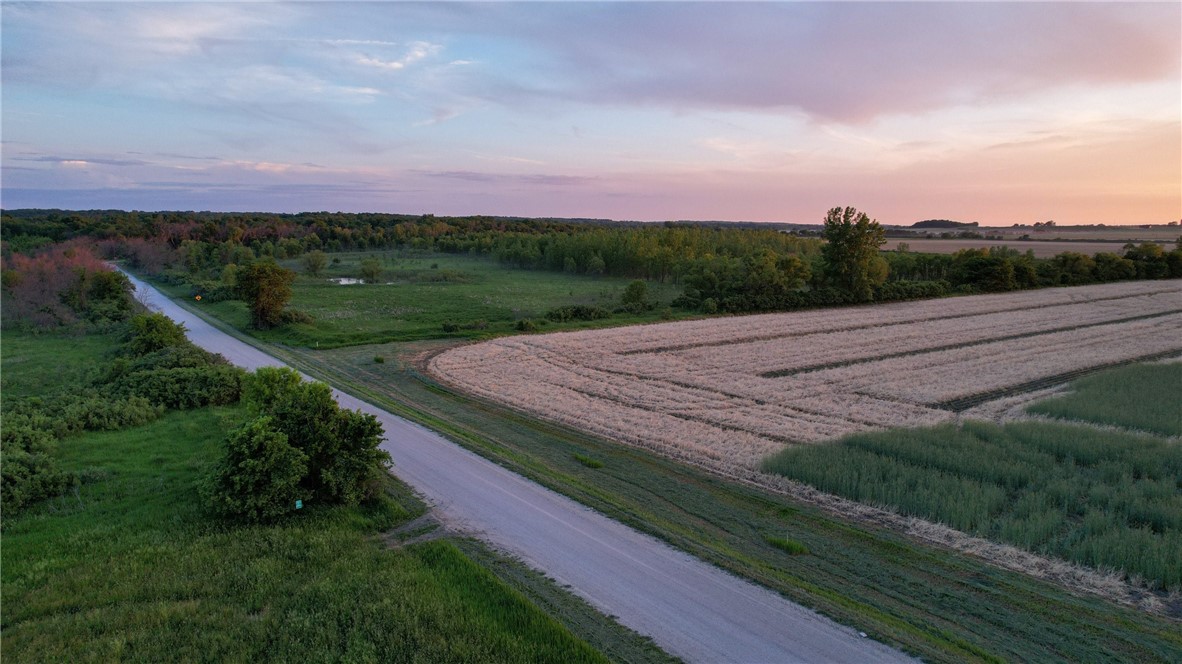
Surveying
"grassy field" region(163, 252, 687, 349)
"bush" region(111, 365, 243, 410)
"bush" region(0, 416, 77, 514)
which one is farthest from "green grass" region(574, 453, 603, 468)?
"grassy field" region(163, 252, 687, 349)

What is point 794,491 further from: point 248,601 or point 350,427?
point 248,601

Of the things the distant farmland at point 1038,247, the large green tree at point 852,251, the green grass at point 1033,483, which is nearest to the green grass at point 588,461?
the green grass at point 1033,483

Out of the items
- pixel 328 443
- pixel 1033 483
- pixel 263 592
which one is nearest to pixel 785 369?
pixel 1033 483

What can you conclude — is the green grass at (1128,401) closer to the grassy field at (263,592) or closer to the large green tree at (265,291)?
the grassy field at (263,592)

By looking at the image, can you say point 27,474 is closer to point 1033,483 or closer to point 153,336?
point 153,336

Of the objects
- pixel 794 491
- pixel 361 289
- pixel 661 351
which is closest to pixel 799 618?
pixel 794 491

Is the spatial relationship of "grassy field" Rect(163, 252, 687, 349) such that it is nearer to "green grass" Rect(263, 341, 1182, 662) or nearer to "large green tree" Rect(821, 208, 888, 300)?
"large green tree" Rect(821, 208, 888, 300)
